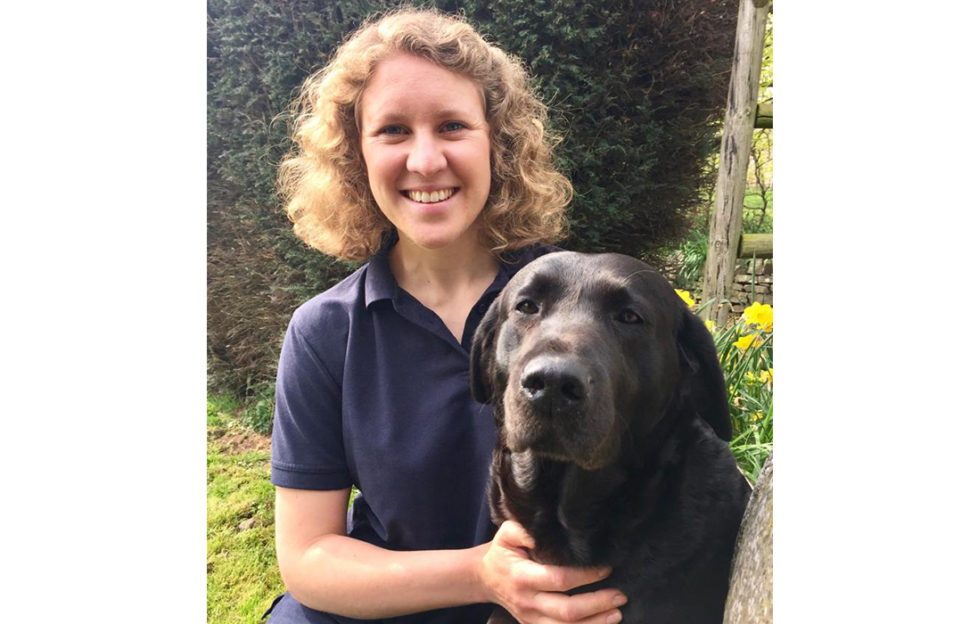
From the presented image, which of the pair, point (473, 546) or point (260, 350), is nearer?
point (473, 546)

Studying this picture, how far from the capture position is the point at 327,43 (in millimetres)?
1837

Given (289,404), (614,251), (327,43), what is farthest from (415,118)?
(289,404)

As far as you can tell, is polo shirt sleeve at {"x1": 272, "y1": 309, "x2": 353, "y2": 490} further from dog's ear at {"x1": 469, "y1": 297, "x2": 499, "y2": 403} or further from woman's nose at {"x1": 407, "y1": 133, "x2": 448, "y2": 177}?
woman's nose at {"x1": 407, "y1": 133, "x2": 448, "y2": 177}

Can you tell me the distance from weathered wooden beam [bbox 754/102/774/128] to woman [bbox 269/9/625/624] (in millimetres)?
481

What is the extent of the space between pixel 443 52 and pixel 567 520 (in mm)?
1131

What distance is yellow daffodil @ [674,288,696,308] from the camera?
1.50m

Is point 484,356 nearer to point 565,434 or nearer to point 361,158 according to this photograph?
point 565,434

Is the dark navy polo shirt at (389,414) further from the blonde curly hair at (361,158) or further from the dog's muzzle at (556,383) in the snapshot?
the dog's muzzle at (556,383)

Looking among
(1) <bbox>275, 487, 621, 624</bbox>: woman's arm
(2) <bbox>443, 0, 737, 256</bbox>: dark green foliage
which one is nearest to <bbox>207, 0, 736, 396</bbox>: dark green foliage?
(2) <bbox>443, 0, 737, 256</bbox>: dark green foliage

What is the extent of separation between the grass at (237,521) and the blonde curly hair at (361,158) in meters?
0.58

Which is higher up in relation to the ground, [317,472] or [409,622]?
[317,472]
